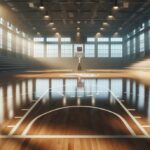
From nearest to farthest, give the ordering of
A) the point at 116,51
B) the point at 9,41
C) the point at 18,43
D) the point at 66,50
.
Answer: the point at 9,41
the point at 18,43
the point at 116,51
the point at 66,50

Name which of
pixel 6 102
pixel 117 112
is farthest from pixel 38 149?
pixel 6 102

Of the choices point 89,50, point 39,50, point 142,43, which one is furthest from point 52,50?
point 142,43

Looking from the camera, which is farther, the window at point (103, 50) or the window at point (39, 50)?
the window at point (39, 50)

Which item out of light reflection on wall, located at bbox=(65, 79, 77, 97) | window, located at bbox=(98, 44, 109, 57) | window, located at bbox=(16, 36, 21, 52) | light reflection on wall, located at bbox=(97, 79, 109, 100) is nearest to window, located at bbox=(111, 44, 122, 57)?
window, located at bbox=(98, 44, 109, 57)

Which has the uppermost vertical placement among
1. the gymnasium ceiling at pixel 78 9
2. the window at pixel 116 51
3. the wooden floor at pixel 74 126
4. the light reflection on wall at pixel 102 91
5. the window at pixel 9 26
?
the gymnasium ceiling at pixel 78 9

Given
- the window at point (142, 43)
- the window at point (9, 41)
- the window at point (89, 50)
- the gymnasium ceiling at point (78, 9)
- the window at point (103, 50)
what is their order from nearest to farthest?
1. the gymnasium ceiling at point (78, 9)
2. the window at point (9, 41)
3. the window at point (142, 43)
4. the window at point (103, 50)
5. the window at point (89, 50)

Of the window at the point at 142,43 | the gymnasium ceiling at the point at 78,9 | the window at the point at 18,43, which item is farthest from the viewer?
the window at the point at 18,43

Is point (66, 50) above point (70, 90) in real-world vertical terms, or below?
above

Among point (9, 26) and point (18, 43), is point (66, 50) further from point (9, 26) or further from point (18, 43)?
point (9, 26)

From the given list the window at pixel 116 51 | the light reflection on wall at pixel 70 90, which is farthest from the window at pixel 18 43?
the light reflection on wall at pixel 70 90

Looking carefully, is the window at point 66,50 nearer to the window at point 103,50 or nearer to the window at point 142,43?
the window at point 103,50

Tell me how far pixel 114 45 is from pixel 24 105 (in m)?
32.8

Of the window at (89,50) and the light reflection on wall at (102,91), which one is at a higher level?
the window at (89,50)

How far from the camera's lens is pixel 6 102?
6.26 metres
